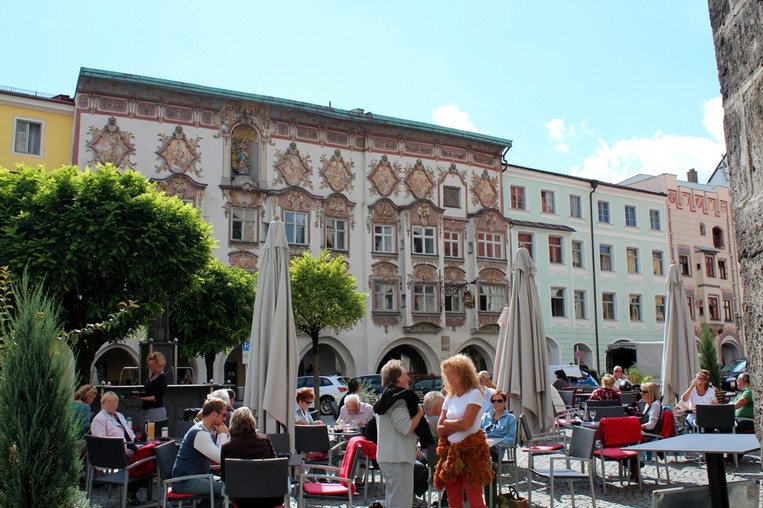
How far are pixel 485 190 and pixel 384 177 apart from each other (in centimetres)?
568

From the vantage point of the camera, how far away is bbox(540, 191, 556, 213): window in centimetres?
3938

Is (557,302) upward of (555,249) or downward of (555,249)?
downward

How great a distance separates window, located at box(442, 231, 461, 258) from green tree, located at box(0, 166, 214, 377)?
16980 millimetres

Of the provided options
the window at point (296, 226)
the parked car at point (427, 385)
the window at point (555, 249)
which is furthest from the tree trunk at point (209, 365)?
the window at point (555, 249)

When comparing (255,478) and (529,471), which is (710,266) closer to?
(529,471)

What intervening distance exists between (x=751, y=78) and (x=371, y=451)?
758 cm

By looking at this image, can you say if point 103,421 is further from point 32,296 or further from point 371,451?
point 32,296

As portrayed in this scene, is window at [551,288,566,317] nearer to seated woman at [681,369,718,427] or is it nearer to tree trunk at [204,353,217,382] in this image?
tree trunk at [204,353,217,382]

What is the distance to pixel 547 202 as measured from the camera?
1565 inches

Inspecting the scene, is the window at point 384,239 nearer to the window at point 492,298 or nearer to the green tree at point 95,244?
the window at point 492,298

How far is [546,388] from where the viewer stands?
11750mm

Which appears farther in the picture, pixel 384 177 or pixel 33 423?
pixel 384 177

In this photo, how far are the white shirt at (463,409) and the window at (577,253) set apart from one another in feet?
113

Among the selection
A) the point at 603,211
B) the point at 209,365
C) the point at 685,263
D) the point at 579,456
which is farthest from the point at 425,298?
the point at 579,456
